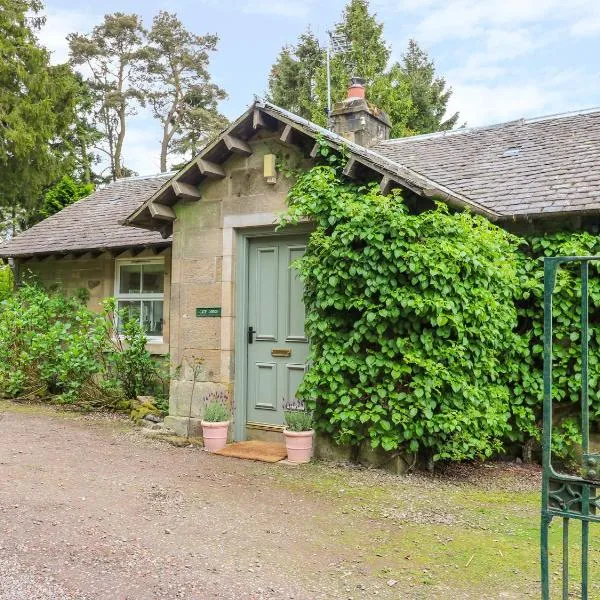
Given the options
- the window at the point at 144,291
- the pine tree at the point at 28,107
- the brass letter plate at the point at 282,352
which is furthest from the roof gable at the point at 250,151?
the pine tree at the point at 28,107

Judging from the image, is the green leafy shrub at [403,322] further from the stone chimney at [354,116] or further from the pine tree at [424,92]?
the pine tree at [424,92]

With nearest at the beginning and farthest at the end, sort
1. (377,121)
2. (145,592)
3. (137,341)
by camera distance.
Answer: (145,592) < (137,341) < (377,121)

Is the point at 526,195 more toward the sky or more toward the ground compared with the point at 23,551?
more toward the sky

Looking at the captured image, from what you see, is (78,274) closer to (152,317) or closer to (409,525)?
(152,317)

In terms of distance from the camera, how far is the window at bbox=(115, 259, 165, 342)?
Answer: 10.9 meters

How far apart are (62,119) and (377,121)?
16861mm

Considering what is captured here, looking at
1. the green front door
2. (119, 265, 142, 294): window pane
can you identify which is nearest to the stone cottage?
the green front door

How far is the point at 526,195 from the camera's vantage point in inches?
287

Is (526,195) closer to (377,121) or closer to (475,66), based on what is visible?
(377,121)

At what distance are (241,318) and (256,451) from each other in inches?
64.0

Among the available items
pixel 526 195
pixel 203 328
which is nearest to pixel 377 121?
pixel 526 195

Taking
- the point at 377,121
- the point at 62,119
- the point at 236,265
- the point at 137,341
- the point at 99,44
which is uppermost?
the point at 99,44

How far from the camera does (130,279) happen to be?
11414mm

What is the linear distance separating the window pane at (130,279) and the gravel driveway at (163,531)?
478cm
